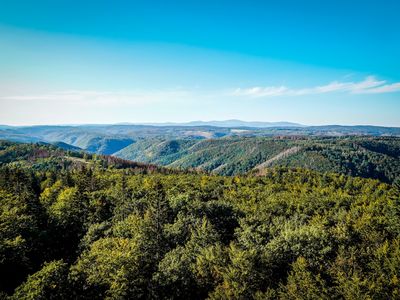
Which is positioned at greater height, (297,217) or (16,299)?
(16,299)

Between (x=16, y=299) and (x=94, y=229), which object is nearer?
(x=16, y=299)

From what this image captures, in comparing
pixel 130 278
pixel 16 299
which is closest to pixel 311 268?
pixel 130 278

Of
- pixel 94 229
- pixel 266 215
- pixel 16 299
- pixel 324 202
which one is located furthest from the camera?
pixel 324 202

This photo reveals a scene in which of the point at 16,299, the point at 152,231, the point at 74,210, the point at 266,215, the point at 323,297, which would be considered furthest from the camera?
the point at 266,215

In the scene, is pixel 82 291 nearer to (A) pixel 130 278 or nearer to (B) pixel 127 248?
(A) pixel 130 278

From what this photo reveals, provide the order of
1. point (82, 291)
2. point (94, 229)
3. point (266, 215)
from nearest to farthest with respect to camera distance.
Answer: point (82, 291)
point (94, 229)
point (266, 215)

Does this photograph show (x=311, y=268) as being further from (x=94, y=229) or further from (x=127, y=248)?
(x=94, y=229)

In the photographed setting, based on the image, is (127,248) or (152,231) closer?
(127,248)

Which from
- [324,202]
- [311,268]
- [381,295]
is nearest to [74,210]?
[311,268]

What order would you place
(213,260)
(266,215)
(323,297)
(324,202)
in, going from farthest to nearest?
(324,202)
(266,215)
(213,260)
(323,297)
